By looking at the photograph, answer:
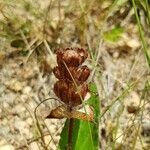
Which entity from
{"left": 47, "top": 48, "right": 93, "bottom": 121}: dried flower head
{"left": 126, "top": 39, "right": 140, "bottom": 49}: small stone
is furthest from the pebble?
{"left": 47, "top": 48, "right": 93, "bottom": 121}: dried flower head

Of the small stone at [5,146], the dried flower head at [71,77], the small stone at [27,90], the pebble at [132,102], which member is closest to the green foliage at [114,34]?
the pebble at [132,102]

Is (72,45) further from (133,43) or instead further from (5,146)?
(5,146)

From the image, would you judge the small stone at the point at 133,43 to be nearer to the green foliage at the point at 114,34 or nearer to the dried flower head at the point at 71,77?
the green foliage at the point at 114,34

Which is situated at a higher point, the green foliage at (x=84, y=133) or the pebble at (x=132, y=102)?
the green foliage at (x=84, y=133)

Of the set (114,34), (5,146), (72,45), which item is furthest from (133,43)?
(5,146)

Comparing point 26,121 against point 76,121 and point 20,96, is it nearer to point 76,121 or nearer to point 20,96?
point 20,96

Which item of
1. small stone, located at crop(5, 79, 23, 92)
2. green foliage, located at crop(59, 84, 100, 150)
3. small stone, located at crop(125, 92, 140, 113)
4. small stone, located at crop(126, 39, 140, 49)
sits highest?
small stone, located at crop(126, 39, 140, 49)

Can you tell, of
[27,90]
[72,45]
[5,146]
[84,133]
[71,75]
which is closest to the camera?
[71,75]

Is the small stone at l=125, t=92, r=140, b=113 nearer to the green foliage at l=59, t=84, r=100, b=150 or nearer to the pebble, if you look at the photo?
the pebble
